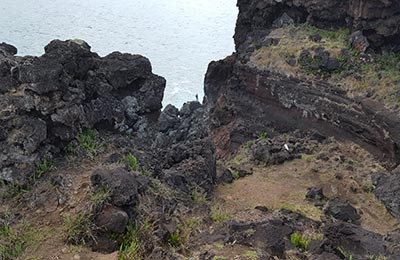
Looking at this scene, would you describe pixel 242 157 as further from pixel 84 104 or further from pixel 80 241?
pixel 80 241

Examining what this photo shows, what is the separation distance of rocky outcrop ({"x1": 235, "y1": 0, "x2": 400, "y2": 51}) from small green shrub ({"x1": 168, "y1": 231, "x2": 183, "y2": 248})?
18687mm

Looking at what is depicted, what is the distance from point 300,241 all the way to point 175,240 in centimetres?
277

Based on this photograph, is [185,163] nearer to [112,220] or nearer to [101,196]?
[101,196]

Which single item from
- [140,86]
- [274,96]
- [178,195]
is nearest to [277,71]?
[274,96]

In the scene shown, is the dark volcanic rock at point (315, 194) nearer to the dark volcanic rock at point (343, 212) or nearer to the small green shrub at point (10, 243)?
the dark volcanic rock at point (343, 212)

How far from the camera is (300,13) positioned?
28.3m

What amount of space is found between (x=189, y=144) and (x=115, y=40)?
3508 centimetres

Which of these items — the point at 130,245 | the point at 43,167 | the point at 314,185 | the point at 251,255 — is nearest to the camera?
the point at 130,245

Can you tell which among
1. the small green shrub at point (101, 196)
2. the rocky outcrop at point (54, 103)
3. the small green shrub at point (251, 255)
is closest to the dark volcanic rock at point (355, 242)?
the small green shrub at point (251, 255)

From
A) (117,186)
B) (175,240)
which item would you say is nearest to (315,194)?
(175,240)

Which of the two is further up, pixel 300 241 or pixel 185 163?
pixel 300 241

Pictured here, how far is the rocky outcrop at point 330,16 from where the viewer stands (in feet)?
75.8

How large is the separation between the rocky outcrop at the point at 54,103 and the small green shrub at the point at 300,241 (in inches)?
183

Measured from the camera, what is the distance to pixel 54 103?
9.49 metres
